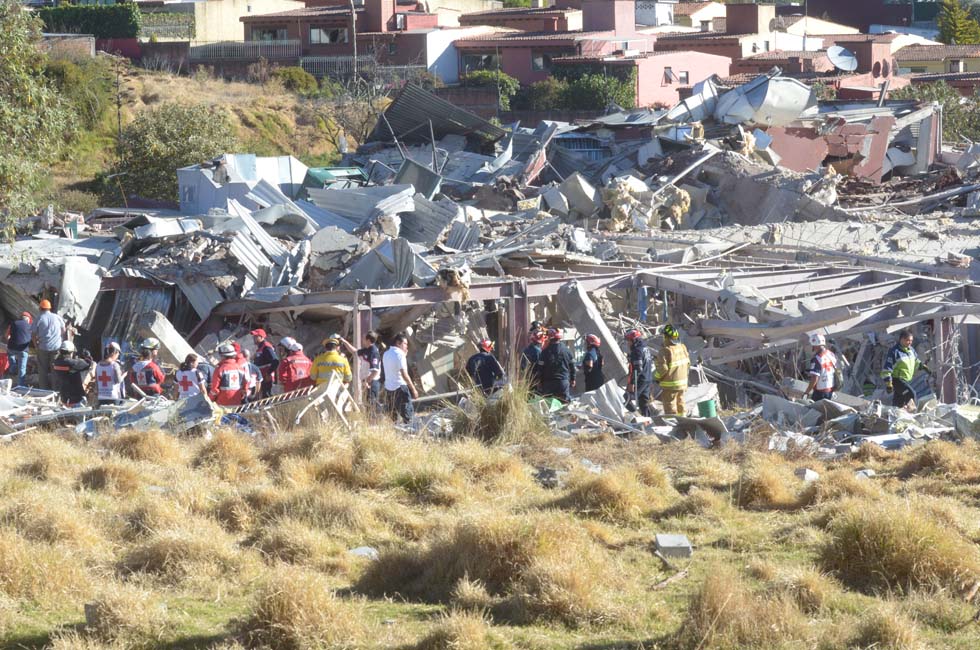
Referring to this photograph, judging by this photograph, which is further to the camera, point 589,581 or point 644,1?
point 644,1

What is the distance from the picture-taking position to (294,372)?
525 inches

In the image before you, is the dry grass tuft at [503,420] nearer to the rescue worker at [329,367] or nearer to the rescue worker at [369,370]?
the rescue worker at [329,367]

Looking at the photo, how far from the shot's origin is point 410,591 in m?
7.71

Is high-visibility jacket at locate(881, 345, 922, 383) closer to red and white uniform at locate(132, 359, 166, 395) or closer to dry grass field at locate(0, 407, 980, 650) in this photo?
dry grass field at locate(0, 407, 980, 650)

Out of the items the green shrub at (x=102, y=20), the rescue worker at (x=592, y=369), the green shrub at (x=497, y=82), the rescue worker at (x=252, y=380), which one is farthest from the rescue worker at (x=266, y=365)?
the green shrub at (x=102, y=20)

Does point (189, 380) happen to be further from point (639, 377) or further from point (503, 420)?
point (639, 377)

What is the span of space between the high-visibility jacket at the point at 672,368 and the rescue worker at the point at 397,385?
2.58 meters

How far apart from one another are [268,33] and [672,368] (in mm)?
46008

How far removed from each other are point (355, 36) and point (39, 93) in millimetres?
37341

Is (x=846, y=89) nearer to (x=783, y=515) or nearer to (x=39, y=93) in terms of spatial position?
(x=39, y=93)

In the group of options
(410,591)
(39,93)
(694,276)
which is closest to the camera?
(410,591)

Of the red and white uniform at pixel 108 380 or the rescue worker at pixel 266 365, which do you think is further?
the rescue worker at pixel 266 365

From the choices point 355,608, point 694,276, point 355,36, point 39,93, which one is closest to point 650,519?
point 355,608

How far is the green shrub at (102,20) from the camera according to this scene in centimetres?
5206
